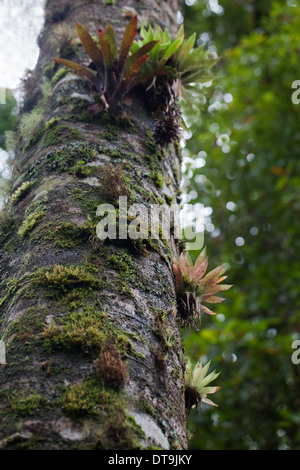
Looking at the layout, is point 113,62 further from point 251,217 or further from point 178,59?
point 251,217

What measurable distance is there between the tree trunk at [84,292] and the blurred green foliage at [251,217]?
2508 millimetres

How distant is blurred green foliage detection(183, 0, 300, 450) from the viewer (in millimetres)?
5027

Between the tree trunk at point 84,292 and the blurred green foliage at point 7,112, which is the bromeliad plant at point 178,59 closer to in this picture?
the tree trunk at point 84,292

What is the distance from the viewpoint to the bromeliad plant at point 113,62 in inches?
80.7

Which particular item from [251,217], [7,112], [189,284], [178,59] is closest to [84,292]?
[189,284]

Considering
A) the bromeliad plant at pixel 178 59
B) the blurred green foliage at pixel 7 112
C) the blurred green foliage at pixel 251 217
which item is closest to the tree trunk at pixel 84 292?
the bromeliad plant at pixel 178 59

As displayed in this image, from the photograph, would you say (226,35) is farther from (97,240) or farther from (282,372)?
(97,240)

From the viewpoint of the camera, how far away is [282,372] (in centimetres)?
502

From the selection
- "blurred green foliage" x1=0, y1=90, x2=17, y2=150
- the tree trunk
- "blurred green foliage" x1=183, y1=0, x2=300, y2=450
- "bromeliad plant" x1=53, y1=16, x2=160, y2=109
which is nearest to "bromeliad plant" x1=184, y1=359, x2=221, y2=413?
the tree trunk

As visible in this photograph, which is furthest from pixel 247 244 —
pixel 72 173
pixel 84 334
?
pixel 84 334

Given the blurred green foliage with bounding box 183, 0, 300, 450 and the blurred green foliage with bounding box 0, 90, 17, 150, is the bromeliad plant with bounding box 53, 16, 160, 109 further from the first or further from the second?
the blurred green foliage with bounding box 183, 0, 300, 450

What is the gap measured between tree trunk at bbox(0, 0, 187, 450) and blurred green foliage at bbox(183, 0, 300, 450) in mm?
2508

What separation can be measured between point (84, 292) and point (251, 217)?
562cm

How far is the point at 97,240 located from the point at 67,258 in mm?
125
